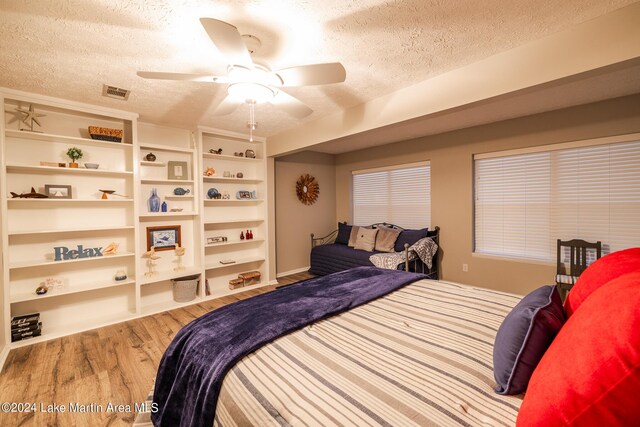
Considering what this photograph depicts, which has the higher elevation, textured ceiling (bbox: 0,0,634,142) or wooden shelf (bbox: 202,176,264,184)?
textured ceiling (bbox: 0,0,634,142)

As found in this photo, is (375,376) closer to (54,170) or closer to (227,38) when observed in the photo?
(227,38)

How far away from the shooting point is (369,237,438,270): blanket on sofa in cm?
387

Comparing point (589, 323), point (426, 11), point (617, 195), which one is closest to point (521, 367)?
point (589, 323)

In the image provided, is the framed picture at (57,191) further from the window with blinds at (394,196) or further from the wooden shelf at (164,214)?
the window with blinds at (394,196)

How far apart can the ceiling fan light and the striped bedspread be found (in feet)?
5.21

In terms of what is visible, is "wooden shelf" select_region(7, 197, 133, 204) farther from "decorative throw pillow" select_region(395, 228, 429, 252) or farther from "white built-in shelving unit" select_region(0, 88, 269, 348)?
"decorative throw pillow" select_region(395, 228, 429, 252)

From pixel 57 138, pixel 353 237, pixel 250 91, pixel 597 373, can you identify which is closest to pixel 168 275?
pixel 57 138

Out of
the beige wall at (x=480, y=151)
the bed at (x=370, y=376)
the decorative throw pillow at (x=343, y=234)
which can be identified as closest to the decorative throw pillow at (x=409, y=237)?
the beige wall at (x=480, y=151)

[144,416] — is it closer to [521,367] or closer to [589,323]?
[521,367]

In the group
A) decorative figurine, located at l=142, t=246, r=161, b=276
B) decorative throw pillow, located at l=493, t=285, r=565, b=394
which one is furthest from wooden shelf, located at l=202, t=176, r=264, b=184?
decorative throw pillow, located at l=493, t=285, r=565, b=394

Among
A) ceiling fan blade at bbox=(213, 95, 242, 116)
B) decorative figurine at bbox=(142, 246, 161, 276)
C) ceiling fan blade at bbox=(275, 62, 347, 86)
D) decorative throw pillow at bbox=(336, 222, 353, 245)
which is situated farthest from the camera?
decorative throw pillow at bbox=(336, 222, 353, 245)

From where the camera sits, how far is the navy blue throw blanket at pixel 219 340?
4.03 ft

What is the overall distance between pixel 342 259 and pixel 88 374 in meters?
3.33

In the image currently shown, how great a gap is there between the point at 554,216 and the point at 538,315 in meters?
3.23
